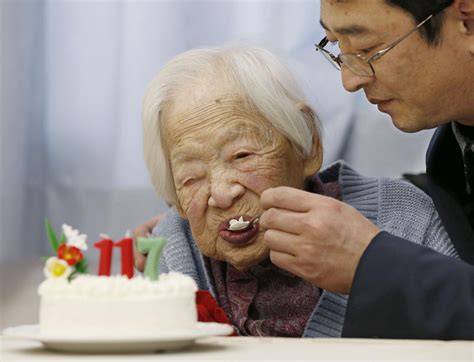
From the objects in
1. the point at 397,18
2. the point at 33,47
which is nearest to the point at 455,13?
the point at 397,18

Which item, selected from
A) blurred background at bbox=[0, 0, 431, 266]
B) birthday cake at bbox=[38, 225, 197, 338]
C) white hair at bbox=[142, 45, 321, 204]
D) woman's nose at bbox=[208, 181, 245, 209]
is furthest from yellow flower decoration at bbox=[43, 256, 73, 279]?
blurred background at bbox=[0, 0, 431, 266]

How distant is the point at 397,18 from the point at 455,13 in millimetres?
106

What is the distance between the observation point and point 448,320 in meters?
1.52

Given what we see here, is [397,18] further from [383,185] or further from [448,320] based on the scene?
[448,320]

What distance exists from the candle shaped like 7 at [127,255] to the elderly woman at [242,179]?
22.6 inches

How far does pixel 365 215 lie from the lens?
6.65 ft

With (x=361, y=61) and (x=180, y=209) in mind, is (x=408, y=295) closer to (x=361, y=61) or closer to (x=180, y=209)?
(x=361, y=61)

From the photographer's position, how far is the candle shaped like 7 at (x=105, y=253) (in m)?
1.34

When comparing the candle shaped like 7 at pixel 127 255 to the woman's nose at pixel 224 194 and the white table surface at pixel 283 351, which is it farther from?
the woman's nose at pixel 224 194

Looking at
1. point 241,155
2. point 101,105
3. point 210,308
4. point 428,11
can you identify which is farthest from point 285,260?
point 101,105

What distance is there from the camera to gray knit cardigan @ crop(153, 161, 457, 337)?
1896 mm

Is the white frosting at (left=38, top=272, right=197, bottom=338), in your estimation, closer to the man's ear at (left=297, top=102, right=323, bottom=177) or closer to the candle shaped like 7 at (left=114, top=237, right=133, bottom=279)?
the candle shaped like 7 at (left=114, top=237, right=133, bottom=279)

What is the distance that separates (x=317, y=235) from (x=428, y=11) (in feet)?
1.53

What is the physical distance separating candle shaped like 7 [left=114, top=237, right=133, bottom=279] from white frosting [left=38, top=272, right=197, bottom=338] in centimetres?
3
